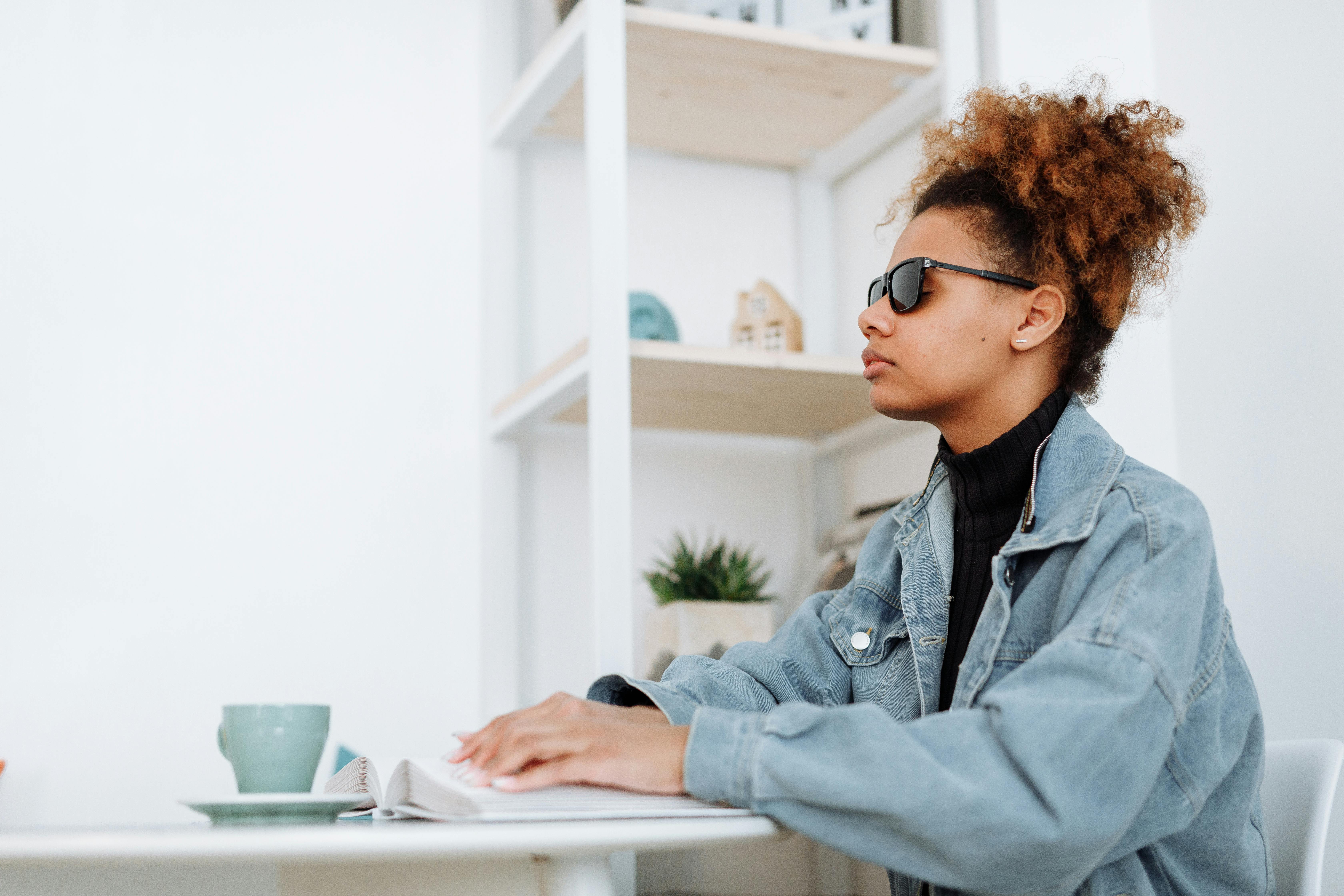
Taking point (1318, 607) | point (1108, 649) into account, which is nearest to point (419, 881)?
point (1108, 649)

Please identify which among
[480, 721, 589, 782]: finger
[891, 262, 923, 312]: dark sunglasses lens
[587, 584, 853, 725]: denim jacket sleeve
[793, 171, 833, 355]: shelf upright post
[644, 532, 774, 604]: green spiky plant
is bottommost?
[480, 721, 589, 782]: finger

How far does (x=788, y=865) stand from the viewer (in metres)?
1.99

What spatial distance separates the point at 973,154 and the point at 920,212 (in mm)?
83

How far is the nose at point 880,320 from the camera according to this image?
1.26 metres

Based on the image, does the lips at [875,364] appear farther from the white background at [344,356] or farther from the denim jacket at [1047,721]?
the white background at [344,356]

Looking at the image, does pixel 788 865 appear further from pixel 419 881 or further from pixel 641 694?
pixel 419 881

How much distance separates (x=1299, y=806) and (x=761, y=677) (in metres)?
0.50

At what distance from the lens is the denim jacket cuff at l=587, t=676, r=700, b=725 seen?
1.07 metres

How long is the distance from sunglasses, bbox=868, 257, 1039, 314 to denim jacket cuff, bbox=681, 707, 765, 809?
56 cm

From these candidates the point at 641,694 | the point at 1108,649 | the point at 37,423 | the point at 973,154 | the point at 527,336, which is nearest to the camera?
the point at 1108,649

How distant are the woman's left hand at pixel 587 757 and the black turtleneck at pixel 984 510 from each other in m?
0.43

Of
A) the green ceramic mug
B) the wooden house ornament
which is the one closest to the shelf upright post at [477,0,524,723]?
the wooden house ornament

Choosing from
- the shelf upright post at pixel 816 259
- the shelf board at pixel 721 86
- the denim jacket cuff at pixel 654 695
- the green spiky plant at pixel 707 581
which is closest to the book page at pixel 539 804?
the denim jacket cuff at pixel 654 695

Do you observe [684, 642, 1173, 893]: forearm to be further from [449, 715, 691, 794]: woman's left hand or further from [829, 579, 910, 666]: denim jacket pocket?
[829, 579, 910, 666]: denim jacket pocket
